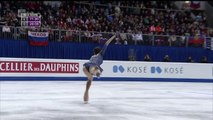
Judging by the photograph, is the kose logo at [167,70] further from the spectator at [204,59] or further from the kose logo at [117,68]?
the spectator at [204,59]

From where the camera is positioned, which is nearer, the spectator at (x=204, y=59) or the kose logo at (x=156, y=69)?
the kose logo at (x=156, y=69)

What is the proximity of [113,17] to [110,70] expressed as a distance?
6.53 meters

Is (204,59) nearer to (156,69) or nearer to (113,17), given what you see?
(156,69)

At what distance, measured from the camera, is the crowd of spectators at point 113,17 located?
22.1 metres

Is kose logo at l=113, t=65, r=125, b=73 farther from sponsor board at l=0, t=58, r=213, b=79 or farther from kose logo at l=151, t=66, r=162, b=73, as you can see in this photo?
kose logo at l=151, t=66, r=162, b=73

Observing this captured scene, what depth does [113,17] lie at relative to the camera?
25.5 m

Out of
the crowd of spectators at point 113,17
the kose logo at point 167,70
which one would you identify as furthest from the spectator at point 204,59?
the kose logo at point 167,70

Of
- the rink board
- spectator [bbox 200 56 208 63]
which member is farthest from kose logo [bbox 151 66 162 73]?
spectator [bbox 200 56 208 63]

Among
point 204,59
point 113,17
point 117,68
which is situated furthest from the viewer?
point 113,17

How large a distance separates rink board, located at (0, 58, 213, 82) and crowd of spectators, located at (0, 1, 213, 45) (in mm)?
2404

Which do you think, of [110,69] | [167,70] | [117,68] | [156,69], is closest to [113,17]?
[156,69]

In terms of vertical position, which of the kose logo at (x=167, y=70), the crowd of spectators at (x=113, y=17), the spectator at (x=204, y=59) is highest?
the crowd of spectators at (x=113, y=17)

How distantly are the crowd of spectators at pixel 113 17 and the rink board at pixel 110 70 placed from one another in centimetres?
240

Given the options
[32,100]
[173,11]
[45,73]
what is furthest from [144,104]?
[173,11]
